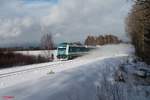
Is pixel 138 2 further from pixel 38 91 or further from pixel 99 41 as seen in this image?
pixel 99 41

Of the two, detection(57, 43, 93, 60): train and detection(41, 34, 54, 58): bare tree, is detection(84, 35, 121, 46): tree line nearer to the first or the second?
detection(41, 34, 54, 58): bare tree

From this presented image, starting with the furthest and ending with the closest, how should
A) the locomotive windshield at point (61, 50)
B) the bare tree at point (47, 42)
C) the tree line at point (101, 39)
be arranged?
the tree line at point (101, 39) → the bare tree at point (47, 42) → the locomotive windshield at point (61, 50)

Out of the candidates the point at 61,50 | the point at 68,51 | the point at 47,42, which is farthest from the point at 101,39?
the point at 68,51

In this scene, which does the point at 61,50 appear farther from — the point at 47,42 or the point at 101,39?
the point at 101,39

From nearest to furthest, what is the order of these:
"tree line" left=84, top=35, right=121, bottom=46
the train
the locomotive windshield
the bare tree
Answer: the train
the locomotive windshield
the bare tree
"tree line" left=84, top=35, right=121, bottom=46

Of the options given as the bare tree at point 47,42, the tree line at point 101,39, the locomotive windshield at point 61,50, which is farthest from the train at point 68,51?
the tree line at point 101,39

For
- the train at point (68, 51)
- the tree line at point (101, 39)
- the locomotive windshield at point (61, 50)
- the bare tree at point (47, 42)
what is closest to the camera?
the train at point (68, 51)

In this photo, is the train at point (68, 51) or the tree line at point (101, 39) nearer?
the train at point (68, 51)

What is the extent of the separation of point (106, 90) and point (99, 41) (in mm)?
131661

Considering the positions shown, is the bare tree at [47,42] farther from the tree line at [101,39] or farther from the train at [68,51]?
the tree line at [101,39]

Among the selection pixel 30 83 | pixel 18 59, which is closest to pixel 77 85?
pixel 30 83

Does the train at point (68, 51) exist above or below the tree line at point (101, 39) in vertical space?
below

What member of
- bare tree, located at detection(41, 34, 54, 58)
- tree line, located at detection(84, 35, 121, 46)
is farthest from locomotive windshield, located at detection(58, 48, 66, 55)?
tree line, located at detection(84, 35, 121, 46)

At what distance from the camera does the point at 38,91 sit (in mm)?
14414
